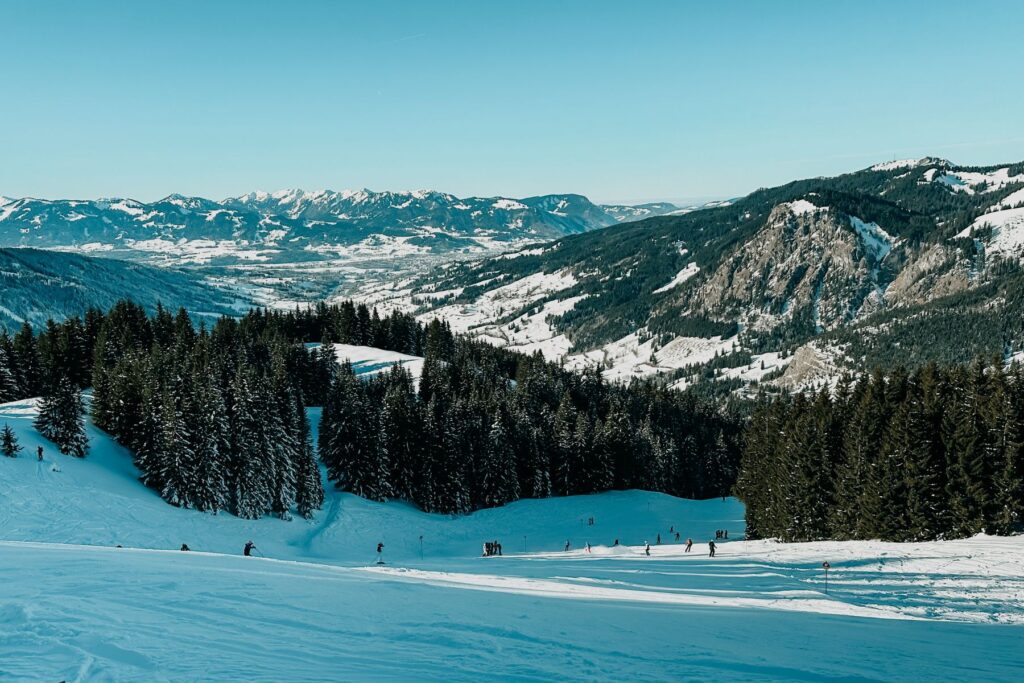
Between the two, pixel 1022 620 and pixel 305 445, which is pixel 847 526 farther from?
pixel 305 445

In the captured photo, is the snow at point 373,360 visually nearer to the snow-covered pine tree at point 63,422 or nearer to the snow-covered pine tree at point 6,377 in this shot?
the snow-covered pine tree at point 6,377

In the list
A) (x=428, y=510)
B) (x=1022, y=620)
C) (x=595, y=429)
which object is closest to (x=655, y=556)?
(x=1022, y=620)

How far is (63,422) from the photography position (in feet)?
183

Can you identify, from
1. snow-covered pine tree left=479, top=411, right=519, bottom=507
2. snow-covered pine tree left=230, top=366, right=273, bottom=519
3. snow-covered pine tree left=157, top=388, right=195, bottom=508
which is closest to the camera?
snow-covered pine tree left=157, top=388, right=195, bottom=508

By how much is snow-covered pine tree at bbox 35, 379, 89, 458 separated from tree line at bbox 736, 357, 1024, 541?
62.3 metres

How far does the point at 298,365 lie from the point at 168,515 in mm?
51898

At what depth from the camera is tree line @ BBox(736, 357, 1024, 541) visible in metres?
41.8

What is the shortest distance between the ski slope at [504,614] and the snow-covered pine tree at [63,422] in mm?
11387

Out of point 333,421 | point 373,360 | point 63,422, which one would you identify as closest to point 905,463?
point 333,421

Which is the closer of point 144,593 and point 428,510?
point 144,593

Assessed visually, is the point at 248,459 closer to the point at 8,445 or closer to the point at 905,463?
the point at 8,445

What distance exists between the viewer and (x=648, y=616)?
2172cm

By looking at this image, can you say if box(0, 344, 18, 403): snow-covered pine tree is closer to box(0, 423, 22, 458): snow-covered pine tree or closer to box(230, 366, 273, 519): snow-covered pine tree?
box(0, 423, 22, 458): snow-covered pine tree

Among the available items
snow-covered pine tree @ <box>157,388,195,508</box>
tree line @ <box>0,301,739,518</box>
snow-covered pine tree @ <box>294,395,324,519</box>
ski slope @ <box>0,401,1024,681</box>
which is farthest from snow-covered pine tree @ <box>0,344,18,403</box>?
ski slope @ <box>0,401,1024,681</box>
